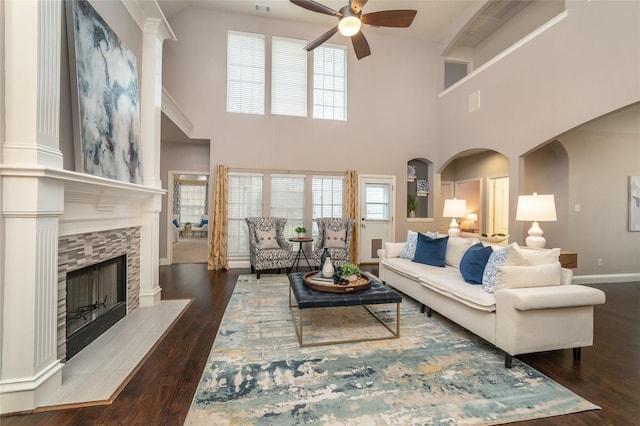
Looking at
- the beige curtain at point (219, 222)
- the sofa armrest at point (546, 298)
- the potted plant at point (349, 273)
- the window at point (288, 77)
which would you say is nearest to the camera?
the sofa armrest at point (546, 298)

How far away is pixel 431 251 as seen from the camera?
373 cm

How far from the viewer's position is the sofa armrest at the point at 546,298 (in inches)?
82.6

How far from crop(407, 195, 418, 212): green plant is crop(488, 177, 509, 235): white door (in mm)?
1647

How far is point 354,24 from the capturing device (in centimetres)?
319

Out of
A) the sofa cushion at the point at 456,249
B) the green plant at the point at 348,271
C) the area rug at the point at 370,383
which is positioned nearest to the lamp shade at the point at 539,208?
the sofa cushion at the point at 456,249

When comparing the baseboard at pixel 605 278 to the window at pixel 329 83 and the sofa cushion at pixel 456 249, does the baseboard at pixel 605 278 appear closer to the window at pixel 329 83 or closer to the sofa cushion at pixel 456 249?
the sofa cushion at pixel 456 249

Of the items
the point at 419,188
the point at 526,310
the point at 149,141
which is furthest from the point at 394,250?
the point at 149,141

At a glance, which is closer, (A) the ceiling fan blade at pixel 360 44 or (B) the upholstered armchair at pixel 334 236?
(A) the ceiling fan blade at pixel 360 44

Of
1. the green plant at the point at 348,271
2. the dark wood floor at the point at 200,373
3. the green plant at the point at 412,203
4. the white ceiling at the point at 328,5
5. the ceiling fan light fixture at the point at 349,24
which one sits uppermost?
the white ceiling at the point at 328,5

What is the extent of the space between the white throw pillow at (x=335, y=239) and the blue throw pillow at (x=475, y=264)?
286 centimetres

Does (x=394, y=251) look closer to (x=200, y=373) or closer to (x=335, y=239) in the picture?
(x=335, y=239)

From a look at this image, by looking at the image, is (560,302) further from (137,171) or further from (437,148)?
(437,148)

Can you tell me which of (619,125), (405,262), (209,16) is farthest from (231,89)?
(619,125)

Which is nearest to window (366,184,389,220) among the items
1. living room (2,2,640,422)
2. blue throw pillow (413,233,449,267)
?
living room (2,2,640,422)
